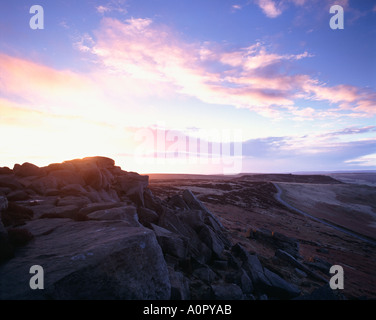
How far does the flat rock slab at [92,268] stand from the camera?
24.0ft

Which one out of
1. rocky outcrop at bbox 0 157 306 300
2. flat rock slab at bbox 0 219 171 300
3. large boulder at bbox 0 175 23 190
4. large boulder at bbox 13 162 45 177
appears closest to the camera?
flat rock slab at bbox 0 219 171 300

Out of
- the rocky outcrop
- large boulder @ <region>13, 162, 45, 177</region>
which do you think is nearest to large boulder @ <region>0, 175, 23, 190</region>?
the rocky outcrop

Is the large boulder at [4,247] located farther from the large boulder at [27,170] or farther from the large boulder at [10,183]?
the large boulder at [27,170]

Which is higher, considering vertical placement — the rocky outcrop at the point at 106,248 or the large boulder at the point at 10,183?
the large boulder at the point at 10,183

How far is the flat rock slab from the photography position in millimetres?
7320

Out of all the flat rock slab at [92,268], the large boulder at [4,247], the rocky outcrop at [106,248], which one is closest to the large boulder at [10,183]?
the rocky outcrop at [106,248]

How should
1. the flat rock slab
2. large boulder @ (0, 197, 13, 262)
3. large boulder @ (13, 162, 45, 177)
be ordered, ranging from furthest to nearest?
large boulder @ (13, 162, 45, 177)
large boulder @ (0, 197, 13, 262)
the flat rock slab

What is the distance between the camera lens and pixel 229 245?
19672mm

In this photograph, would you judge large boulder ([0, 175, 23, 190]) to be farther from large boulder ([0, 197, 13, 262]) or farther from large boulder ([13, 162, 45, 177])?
large boulder ([0, 197, 13, 262])

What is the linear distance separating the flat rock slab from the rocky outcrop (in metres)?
0.03

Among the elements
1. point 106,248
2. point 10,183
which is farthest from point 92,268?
point 10,183

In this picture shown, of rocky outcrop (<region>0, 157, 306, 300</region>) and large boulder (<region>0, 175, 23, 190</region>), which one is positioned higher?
large boulder (<region>0, 175, 23, 190</region>)

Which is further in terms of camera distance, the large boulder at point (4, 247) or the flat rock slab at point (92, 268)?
the large boulder at point (4, 247)

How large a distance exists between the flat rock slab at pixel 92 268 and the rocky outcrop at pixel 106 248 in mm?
34
